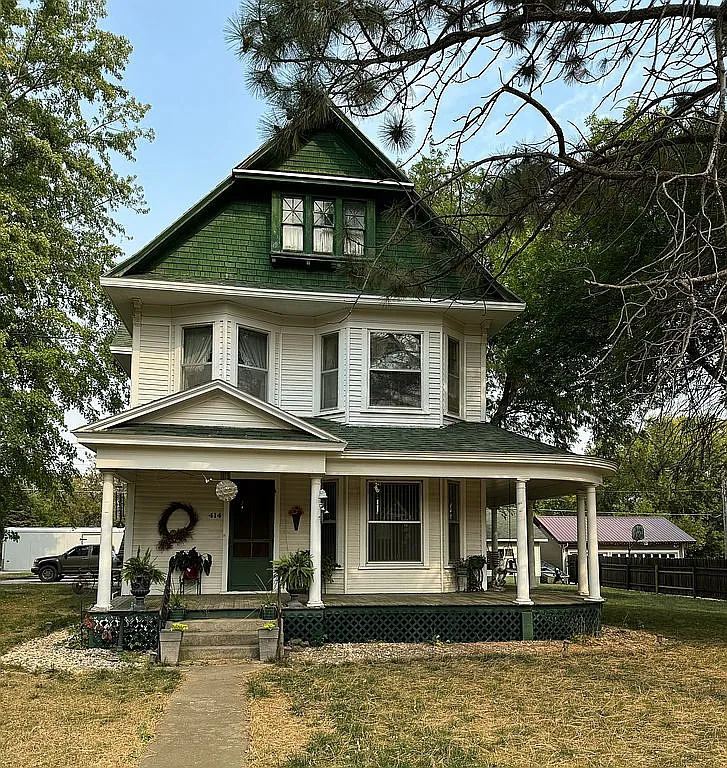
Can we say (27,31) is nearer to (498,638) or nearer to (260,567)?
(260,567)

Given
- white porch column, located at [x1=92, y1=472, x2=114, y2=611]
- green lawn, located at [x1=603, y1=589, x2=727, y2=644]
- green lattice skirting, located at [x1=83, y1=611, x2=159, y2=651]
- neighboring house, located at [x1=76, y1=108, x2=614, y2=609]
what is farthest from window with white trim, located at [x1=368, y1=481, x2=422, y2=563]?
green lawn, located at [x1=603, y1=589, x2=727, y2=644]

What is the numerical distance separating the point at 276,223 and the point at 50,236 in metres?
8.59

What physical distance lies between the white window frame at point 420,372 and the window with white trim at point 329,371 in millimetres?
625

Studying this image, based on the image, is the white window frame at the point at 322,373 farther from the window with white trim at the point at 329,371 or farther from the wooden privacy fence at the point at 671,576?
the wooden privacy fence at the point at 671,576

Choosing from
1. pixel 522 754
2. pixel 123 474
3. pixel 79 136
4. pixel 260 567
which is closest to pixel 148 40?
pixel 123 474

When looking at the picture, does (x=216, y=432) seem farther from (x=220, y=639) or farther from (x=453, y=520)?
(x=453, y=520)

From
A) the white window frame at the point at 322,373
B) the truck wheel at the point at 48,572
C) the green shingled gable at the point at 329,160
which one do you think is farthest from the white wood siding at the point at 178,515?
the truck wheel at the point at 48,572

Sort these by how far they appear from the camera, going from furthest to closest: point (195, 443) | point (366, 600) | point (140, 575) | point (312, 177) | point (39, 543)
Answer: point (39, 543)
point (312, 177)
point (366, 600)
point (140, 575)
point (195, 443)

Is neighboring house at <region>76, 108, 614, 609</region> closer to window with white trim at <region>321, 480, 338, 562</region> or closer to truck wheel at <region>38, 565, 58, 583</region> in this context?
window with white trim at <region>321, 480, 338, 562</region>

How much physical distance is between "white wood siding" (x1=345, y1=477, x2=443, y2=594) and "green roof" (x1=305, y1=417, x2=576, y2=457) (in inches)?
40.3

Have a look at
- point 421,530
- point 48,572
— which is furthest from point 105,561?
point 48,572

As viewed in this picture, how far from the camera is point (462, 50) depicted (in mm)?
8242

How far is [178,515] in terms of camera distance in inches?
569

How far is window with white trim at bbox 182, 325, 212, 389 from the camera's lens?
48.9 feet
